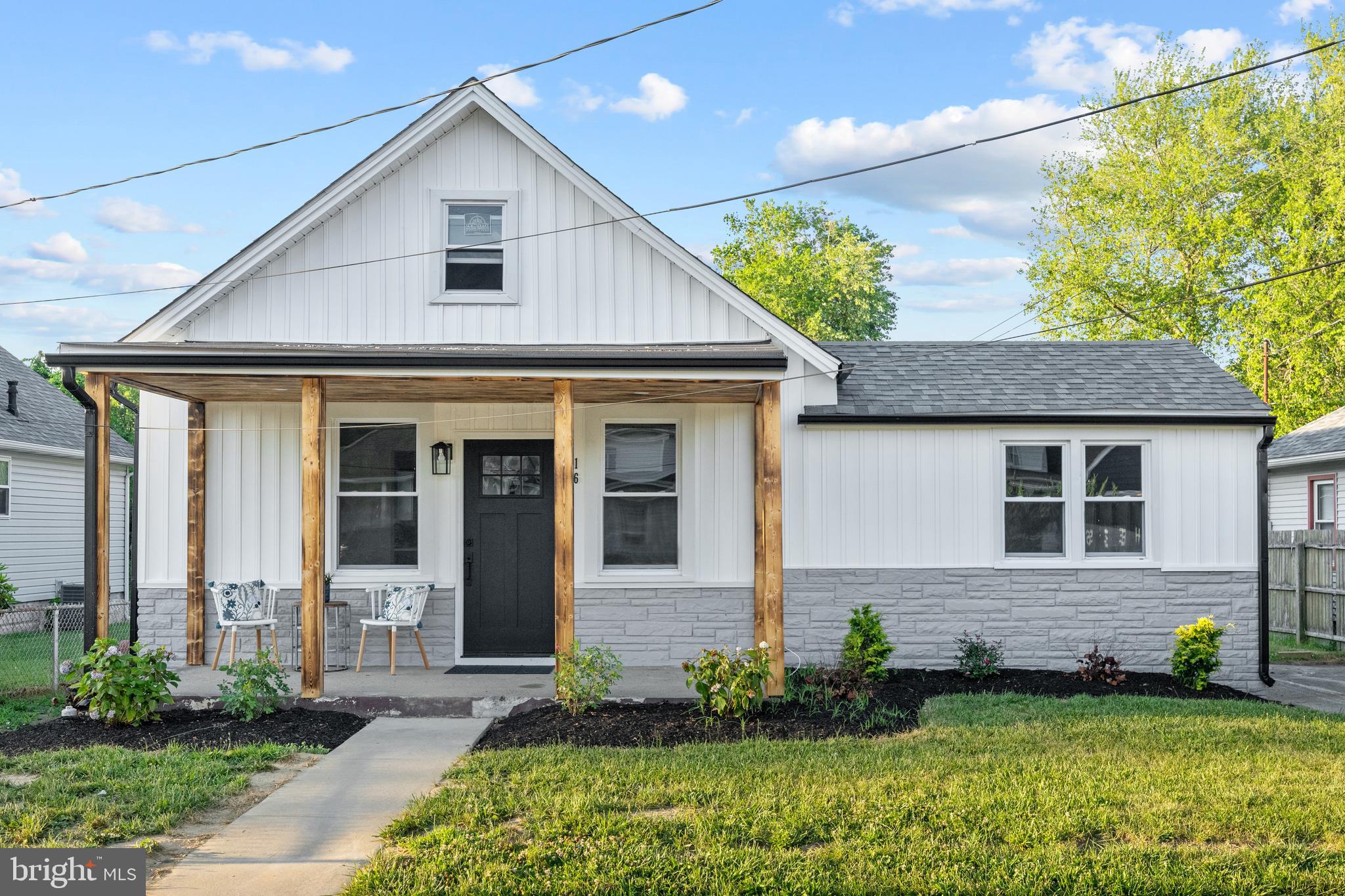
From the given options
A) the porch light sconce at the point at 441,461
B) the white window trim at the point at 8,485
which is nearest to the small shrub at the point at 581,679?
the porch light sconce at the point at 441,461

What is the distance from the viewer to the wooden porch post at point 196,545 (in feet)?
33.8

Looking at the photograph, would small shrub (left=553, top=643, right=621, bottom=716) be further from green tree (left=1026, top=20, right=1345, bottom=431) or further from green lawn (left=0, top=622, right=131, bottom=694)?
green tree (left=1026, top=20, right=1345, bottom=431)

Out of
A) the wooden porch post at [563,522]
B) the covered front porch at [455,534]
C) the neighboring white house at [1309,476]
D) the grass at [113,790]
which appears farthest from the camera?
the neighboring white house at [1309,476]

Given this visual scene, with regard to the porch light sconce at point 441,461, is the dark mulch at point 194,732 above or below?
below

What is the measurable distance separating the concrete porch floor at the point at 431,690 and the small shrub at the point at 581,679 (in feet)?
1.88

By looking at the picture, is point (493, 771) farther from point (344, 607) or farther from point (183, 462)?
point (183, 462)

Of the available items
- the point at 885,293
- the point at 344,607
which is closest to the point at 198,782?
the point at 344,607

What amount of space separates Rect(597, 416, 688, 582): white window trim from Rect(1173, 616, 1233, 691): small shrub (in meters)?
4.99

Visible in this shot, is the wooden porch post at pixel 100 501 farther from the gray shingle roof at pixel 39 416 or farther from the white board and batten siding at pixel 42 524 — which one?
the gray shingle roof at pixel 39 416

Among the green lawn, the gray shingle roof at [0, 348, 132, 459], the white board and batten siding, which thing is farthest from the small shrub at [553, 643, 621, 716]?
the gray shingle roof at [0, 348, 132, 459]

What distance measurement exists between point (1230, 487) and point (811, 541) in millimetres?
4491

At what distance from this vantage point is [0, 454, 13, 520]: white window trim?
1680 centimetres

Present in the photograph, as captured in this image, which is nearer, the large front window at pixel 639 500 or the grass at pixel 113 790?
the grass at pixel 113 790

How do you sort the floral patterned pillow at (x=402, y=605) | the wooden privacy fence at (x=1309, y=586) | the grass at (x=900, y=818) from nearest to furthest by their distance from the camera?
the grass at (x=900, y=818)
the floral patterned pillow at (x=402, y=605)
the wooden privacy fence at (x=1309, y=586)
